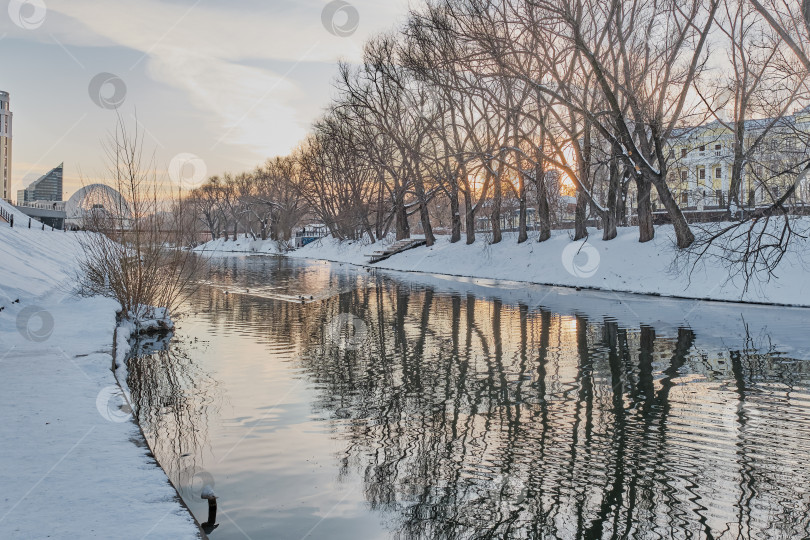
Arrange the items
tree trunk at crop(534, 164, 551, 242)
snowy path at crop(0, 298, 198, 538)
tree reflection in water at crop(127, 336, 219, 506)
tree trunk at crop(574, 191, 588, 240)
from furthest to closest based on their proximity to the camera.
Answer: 1. tree trunk at crop(574, 191, 588, 240)
2. tree trunk at crop(534, 164, 551, 242)
3. tree reflection in water at crop(127, 336, 219, 506)
4. snowy path at crop(0, 298, 198, 538)

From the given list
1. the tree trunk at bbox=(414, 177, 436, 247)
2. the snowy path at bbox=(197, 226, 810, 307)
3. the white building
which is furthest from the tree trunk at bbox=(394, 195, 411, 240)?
the white building

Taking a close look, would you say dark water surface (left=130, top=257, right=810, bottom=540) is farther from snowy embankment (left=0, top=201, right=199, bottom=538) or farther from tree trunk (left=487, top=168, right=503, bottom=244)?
tree trunk (left=487, top=168, right=503, bottom=244)

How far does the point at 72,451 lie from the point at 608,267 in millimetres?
25715

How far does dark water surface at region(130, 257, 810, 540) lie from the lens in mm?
5590

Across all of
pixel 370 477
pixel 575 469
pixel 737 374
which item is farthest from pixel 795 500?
pixel 737 374

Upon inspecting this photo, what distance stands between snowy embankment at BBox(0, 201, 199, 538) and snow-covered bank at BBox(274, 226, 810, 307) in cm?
1946

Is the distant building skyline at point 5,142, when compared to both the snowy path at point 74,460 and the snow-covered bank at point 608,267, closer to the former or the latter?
the snow-covered bank at point 608,267

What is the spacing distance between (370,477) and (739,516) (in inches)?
128

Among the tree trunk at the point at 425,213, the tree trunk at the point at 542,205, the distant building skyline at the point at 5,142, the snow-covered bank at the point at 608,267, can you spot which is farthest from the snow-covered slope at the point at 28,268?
the distant building skyline at the point at 5,142

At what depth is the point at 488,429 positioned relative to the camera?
7883mm

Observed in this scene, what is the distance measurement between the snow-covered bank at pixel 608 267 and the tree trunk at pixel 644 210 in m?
0.39

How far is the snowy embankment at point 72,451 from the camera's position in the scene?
4.73 meters

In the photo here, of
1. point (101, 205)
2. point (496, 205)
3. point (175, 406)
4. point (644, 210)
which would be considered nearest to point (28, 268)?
point (101, 205)

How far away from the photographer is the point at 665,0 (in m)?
26.8
